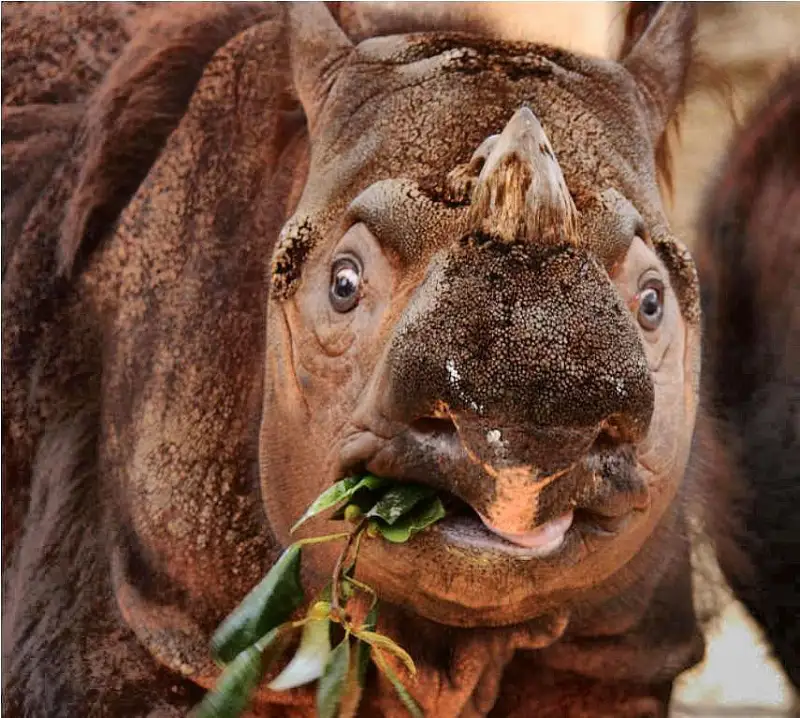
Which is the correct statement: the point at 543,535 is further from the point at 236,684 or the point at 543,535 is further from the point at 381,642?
the point at 236,684

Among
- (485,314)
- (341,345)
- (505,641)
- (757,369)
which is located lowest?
(505,641)

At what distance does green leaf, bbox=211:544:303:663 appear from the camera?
905 mm

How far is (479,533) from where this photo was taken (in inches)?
33.4

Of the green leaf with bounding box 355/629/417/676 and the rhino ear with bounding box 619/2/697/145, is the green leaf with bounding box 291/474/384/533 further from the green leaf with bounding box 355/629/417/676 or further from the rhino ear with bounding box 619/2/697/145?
the rhino ear with bounding box 619/2/697/145

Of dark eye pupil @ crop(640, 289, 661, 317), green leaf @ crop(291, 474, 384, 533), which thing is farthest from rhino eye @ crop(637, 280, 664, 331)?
green leaf @ crop(291, 474, 384, 533)

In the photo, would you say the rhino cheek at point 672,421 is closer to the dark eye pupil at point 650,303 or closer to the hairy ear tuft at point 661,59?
the dark eye pupil at point 650,303

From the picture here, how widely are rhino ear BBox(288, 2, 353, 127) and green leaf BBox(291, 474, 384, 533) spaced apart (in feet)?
1.15


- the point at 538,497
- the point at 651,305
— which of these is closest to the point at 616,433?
the point at 538,497

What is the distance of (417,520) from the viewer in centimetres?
85

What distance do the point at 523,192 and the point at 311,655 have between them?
1.21ft

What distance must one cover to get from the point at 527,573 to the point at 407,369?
0.59ft

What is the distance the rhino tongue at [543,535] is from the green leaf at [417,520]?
0.03 metres

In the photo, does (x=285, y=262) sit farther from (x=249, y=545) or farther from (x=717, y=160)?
(x=717, y=160)

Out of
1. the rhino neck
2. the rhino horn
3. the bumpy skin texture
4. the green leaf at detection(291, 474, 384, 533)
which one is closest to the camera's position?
the rhino horn
